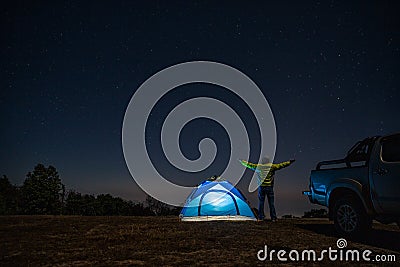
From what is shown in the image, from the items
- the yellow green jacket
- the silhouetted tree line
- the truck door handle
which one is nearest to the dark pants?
the yellow green jacket

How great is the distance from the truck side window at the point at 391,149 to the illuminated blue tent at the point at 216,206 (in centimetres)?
662

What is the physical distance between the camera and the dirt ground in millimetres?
5934

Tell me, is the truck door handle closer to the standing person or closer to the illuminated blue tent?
the standing person

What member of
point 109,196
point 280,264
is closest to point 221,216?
point 280,264

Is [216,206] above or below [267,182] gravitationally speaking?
below

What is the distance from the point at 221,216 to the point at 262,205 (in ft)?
5.33

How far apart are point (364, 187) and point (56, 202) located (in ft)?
120

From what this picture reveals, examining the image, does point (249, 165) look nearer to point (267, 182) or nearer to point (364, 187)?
point (267, 182)

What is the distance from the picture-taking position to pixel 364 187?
8.13 metres

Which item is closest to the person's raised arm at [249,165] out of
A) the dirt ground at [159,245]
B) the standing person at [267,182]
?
the standing person at [267,182]

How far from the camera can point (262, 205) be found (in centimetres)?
1347

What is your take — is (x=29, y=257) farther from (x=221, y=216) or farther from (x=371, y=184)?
(x=221, y=216)

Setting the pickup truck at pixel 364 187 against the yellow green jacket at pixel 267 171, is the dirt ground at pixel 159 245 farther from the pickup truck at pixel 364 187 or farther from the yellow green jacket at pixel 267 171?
the yellow green jacket at pixel 267 171

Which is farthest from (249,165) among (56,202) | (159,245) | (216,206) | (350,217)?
(56,202)
